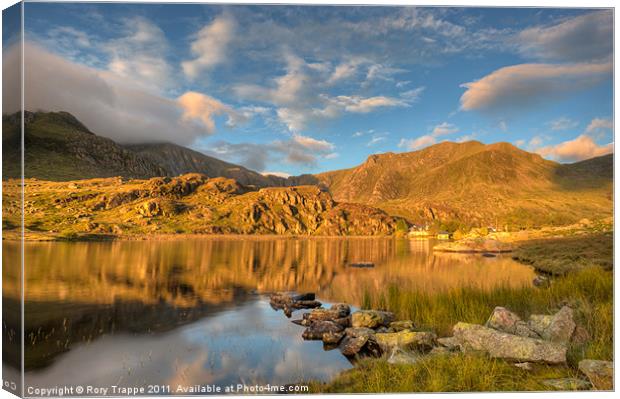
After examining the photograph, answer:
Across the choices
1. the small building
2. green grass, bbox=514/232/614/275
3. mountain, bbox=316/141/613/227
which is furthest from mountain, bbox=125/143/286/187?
the small building

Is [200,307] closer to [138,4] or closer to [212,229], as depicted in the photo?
[138,4]

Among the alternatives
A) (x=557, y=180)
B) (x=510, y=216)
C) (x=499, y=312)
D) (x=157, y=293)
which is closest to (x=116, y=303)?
(x=157, y=293)

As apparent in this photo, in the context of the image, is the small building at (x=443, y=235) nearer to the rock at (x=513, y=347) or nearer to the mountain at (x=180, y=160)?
the mountain at (x=180, y=160)

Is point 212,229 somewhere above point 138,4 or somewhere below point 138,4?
below

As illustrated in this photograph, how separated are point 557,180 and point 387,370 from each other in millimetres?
14107

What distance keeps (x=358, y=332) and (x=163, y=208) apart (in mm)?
21681

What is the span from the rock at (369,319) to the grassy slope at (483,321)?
3.05 ft

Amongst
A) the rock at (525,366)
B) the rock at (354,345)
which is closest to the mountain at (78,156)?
the rock at (354,345)

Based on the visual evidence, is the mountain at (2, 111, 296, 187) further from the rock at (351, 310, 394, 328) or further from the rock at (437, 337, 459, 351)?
the rock at (437, 337, 459, 351)

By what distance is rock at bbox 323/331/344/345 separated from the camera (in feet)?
34.9

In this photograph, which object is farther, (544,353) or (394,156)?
(394,156)

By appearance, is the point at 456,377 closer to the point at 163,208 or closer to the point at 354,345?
the point at 354,345

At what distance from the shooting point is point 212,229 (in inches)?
1542

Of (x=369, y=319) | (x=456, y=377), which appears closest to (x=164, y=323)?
(x=369, y=319)
